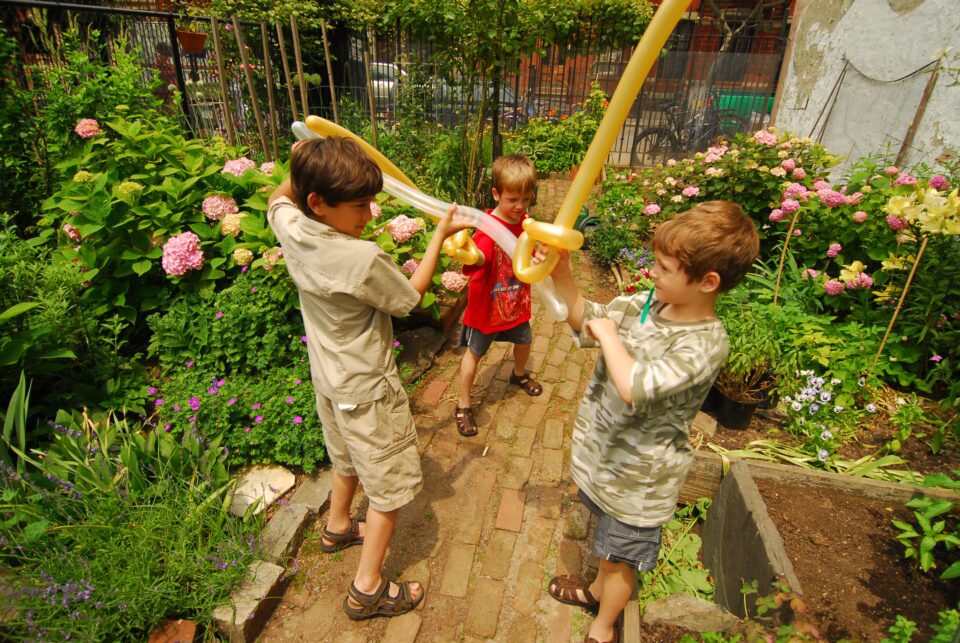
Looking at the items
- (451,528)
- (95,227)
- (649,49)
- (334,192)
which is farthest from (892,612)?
(95,227)

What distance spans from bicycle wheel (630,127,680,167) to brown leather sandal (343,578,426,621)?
32.8 ft

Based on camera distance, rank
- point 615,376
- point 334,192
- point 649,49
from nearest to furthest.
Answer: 1. point 649,49
2. point 615,376
3. point 334,192

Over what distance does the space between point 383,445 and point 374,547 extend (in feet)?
1.47

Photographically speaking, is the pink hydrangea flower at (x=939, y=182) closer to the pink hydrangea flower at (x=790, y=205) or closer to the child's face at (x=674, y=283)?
the pink hydrangea flower at (x=790, y=205)

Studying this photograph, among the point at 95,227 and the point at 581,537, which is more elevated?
the point at 95,227

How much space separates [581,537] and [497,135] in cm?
565

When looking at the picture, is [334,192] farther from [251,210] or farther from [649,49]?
Answer: [251,210]

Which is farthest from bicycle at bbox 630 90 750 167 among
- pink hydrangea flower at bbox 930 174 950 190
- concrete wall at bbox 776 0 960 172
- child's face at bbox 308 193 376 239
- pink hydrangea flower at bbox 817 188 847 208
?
child's face at bbox 308 193 376 239

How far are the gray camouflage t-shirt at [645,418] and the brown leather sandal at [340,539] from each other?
1.17 meters

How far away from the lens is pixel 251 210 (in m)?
3.40

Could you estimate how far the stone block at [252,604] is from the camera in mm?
1888

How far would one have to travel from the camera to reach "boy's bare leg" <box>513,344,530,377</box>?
3354 millimetres

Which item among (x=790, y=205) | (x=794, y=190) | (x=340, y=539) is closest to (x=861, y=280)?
(x=790, y=205)

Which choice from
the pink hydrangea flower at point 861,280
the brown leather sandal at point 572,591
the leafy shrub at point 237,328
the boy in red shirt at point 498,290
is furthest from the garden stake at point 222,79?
the pink hydrangea flower at point 861,280
